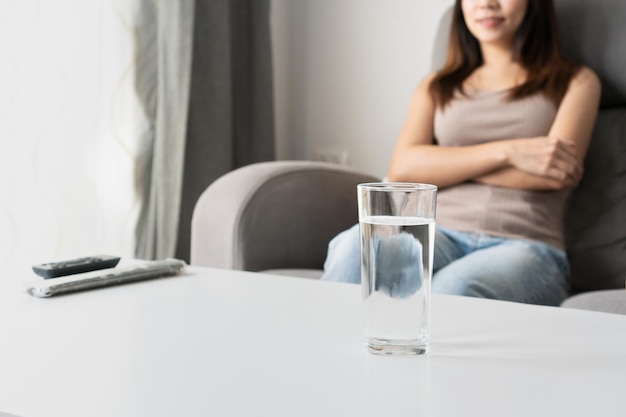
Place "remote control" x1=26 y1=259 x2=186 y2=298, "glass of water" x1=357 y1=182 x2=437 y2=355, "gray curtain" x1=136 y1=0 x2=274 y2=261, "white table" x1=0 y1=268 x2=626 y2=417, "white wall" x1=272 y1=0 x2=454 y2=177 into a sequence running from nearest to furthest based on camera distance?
"white table" x1=0 y1=268 x2=626 y2=417 → "glass of water" x1=357 y1=182 x2=437 y2=355 → "remote control" x1=26 y1=259 x2=186 y2=298 → "gray curtain" x1=136 y1=0 x2=274 y2=261 → "white wall" x1=272 y1=0 x2=454 y2=177

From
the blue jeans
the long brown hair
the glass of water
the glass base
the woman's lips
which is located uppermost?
the woman's lips

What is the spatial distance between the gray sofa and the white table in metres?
0.66

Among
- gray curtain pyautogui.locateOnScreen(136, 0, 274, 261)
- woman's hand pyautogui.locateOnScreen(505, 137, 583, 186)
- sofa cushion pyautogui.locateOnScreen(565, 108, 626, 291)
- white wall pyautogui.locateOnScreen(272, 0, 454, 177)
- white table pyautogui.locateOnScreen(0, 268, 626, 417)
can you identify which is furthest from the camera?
white wall pyautogui.locateOnScreen(272, 0, 454, 177)

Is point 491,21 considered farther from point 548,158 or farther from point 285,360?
point 285,360

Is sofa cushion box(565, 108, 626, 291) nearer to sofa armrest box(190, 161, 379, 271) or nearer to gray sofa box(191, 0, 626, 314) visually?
gray sofa box(191, 0, 626, 314)

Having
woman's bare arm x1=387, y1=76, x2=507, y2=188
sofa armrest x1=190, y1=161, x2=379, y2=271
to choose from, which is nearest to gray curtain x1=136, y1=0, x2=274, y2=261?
sofa armrest x1=190, y1=161, x2=379, y2=271

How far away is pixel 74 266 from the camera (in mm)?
978

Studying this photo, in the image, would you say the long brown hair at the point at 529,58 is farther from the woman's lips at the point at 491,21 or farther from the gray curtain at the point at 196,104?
the gray curtain at the point at 196,104

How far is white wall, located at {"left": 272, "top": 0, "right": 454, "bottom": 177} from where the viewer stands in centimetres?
255

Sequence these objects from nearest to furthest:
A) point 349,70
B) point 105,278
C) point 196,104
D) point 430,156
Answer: point 105,278, point 430,156, point 196,104, point 349,70

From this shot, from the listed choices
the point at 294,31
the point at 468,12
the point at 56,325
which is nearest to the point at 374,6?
the point at 294,31

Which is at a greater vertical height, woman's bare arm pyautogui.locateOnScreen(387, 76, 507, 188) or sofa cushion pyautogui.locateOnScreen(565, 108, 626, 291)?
woman's bare arm pyautogui.locateOnScreen(387, 76, 507, 188)

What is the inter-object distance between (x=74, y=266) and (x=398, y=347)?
50 cm

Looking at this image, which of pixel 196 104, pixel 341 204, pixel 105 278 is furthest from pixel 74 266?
pixel 196 104
